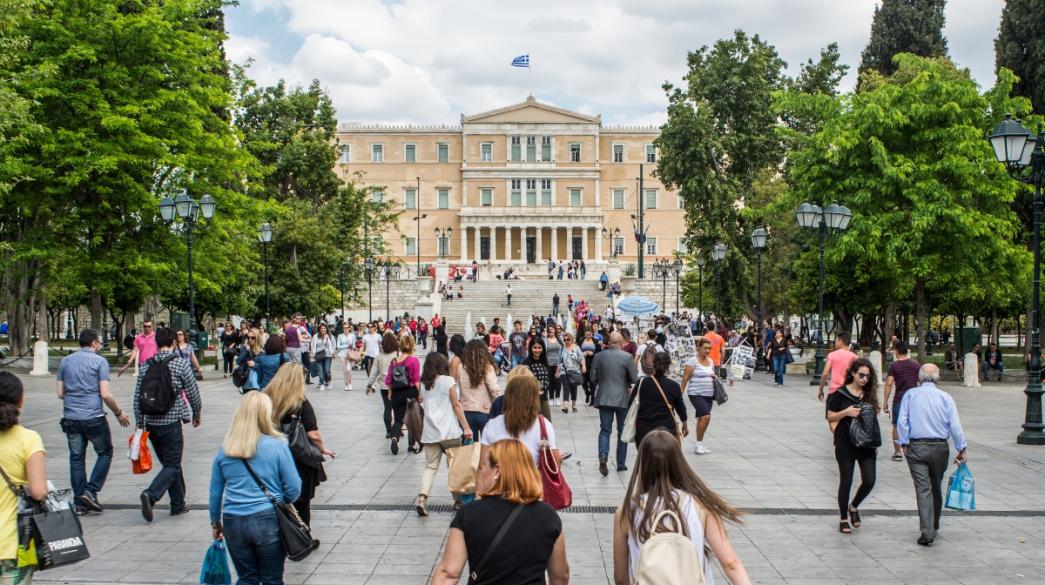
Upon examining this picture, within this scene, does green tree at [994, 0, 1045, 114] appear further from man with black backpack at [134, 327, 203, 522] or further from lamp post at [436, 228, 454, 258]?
lamp post at [436, 228, 454, 258]

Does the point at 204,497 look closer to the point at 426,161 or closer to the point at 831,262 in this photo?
the point at 831,262

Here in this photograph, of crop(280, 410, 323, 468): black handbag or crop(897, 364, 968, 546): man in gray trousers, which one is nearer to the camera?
crop(280, 410, 323, 468): black handbag

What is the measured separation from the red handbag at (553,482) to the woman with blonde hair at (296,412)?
1.73 metres

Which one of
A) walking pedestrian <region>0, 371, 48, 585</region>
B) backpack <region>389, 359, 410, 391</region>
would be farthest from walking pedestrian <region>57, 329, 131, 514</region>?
walking pedestrian <region>0, 371, 48, 585</region>

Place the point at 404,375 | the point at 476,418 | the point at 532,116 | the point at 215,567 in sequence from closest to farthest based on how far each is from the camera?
1. the point at 215,567
2. the point at 476,418
3. the point at 404,375
4. the point at 532,116

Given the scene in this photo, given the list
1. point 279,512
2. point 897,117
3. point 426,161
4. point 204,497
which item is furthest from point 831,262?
point 426,161

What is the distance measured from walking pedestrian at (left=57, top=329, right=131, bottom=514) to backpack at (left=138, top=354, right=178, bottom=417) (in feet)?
0.98

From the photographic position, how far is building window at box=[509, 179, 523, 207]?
91.9m

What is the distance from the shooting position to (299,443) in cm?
718

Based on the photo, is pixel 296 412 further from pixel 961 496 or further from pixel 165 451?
pixel 961 496

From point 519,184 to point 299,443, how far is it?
280 feet

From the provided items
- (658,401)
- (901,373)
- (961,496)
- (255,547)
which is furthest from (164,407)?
(901,373)

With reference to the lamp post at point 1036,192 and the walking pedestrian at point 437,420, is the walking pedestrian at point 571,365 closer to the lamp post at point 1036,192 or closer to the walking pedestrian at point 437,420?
the lamp post at point 1036,192

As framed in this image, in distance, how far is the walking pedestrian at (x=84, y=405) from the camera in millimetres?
9133
